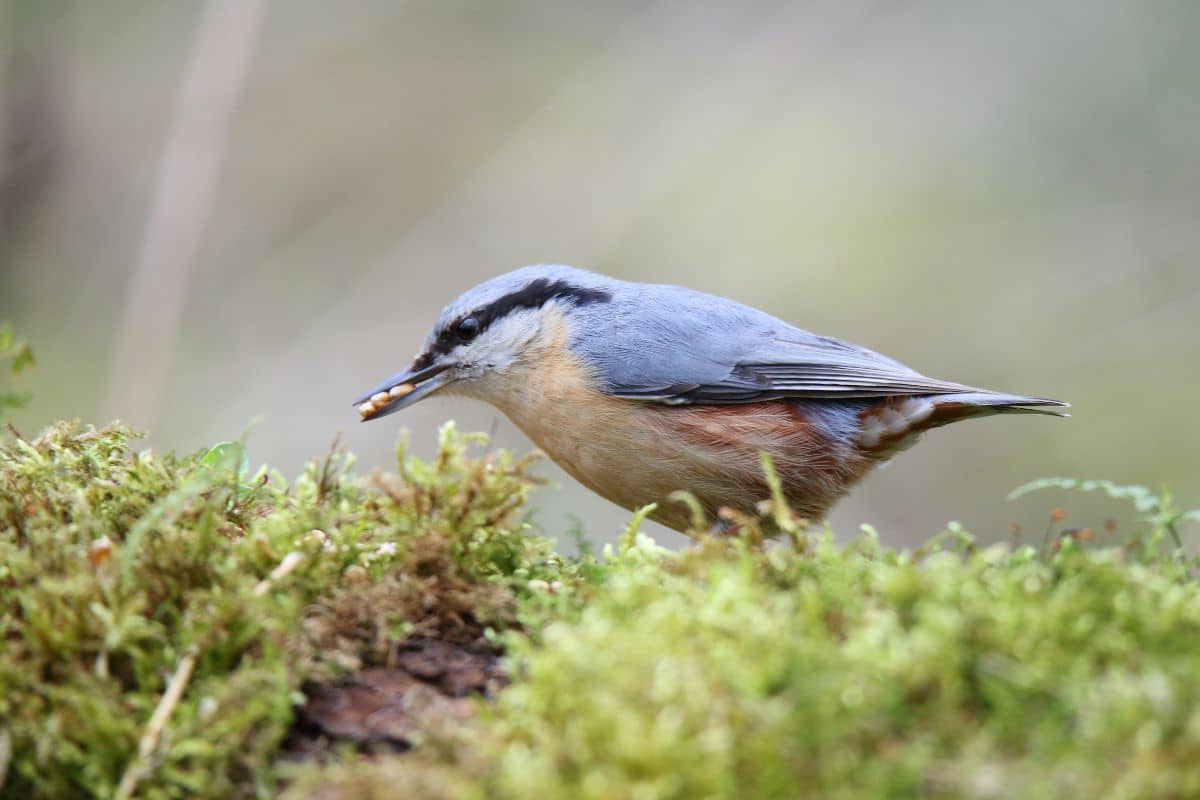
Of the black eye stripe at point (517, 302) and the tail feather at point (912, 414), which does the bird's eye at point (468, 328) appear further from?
the tail feather at point (912, 414)

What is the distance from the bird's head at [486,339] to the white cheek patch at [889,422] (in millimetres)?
1078

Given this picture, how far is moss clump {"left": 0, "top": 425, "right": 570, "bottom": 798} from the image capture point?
1518 mm

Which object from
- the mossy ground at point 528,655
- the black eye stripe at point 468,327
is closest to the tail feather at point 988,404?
the mossy ground at point 528,655

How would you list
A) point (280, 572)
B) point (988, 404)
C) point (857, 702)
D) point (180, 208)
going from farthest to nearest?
point (180, 208), point (988, 404), point (280, 572), point (857, 702)

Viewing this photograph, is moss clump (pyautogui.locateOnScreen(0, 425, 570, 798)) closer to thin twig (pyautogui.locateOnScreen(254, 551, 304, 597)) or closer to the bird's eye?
thin twig (pyautogui.locateOnScreen(254, 551, 304, 597))

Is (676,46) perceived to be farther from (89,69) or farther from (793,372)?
(793,372)

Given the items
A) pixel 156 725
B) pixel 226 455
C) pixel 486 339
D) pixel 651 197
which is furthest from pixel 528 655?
pixel 651 197

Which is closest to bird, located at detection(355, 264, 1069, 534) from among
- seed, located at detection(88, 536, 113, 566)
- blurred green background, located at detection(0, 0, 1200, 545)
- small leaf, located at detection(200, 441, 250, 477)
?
small leaf, located at detection(200, 441, 250, 477)

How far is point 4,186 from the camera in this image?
22.2ft

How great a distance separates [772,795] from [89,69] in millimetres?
7865

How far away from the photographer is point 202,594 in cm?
168

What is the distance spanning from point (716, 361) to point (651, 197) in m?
4.34

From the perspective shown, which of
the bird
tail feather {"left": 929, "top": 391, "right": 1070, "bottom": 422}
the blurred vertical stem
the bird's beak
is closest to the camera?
tail feather {"left": 929, "top": 391, "right": 1070, "bottom": 422}

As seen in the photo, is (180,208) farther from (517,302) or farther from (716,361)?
(716,361)
